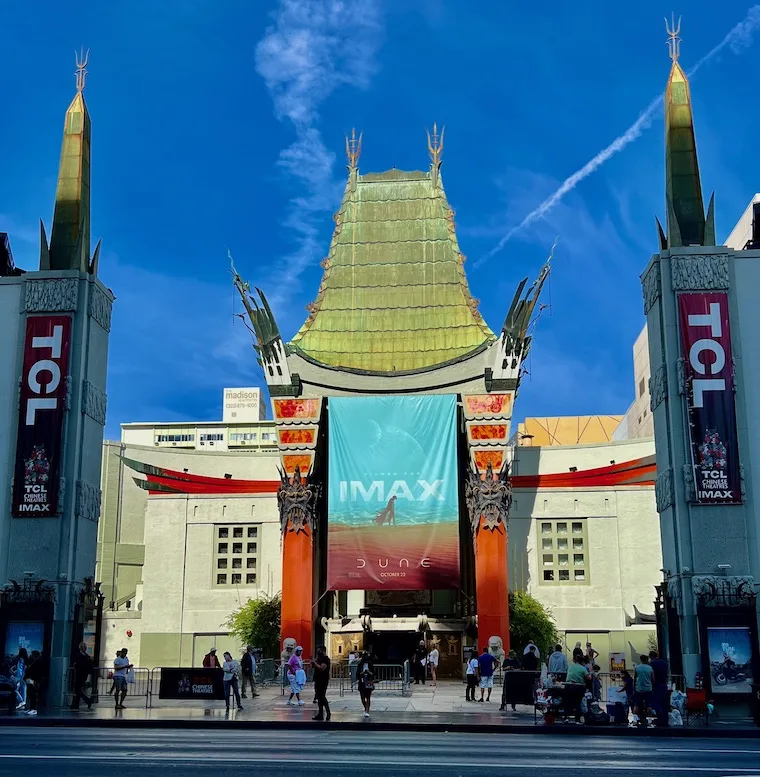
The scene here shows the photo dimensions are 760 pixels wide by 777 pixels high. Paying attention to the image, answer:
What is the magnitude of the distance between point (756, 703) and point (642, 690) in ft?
12.6

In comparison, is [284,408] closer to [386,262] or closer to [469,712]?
[386,262]

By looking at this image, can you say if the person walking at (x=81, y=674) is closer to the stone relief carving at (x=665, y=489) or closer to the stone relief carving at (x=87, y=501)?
the stone relief carving at (x=87, y=501)

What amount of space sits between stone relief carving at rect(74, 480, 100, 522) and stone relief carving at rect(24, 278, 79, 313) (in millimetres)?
5595

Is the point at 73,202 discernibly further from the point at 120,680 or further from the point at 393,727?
the point at 393,727

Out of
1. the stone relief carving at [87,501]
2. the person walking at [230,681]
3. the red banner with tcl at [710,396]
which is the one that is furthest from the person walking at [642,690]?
the stone relief carving at [87,501]

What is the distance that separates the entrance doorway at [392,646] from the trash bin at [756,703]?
2778 centimetres

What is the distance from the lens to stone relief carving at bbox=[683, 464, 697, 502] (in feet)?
97.6

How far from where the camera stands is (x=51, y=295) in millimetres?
33312

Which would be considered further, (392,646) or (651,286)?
(392,646)

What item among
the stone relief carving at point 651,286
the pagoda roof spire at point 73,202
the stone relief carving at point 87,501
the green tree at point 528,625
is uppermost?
the pagoda roof spire at point 73,202

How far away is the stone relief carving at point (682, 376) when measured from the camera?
30391mm

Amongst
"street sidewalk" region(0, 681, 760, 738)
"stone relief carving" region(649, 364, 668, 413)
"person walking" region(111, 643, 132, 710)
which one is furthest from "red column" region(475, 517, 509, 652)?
"person walking" region(111, 643, 132, 710)

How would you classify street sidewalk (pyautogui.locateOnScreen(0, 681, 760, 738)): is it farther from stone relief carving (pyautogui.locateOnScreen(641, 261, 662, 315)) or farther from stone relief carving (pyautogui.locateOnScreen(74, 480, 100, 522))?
stone relief carving (pyautogui.locateOnScreen(641, 261, 662, 315))

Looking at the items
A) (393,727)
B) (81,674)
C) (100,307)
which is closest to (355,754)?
(393,727)
